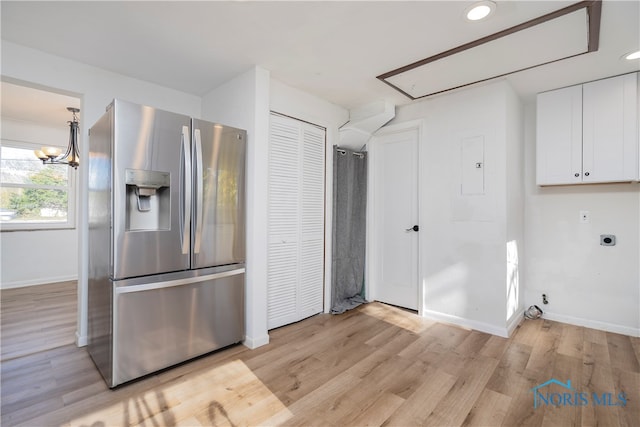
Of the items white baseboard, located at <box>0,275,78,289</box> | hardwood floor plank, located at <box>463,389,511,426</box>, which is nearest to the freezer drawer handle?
hardwood floor plank, located at <box>463,389,511,426</box>

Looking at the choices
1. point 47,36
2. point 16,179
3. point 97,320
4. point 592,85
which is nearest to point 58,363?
point 97,320

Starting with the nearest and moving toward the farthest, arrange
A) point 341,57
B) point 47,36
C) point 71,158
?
point 47,36 → point 341,57 → point 71,158

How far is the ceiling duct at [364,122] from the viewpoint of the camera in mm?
3387

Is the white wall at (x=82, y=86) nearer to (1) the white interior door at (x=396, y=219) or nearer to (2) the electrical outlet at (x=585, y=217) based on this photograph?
(1) the white interior door at (x=396, y=219)

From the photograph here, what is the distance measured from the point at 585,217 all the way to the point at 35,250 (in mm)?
7338

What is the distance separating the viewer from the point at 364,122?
3.49 m

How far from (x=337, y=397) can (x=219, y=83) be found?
2880mm

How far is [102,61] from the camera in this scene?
2498 mm

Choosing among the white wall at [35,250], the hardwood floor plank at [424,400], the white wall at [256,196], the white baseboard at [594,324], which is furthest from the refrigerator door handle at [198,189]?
the white wall at [35,250]

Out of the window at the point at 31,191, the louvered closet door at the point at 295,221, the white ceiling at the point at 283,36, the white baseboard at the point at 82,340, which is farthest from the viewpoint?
the window at the point at 31,191

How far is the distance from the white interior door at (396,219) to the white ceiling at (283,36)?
3.56 ft

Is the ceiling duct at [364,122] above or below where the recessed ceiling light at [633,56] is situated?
below

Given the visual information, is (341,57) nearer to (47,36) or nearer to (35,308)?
(47,36)

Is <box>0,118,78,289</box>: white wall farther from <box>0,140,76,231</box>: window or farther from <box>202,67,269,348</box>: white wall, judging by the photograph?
<box>202,67,269,348</box>: white wall
